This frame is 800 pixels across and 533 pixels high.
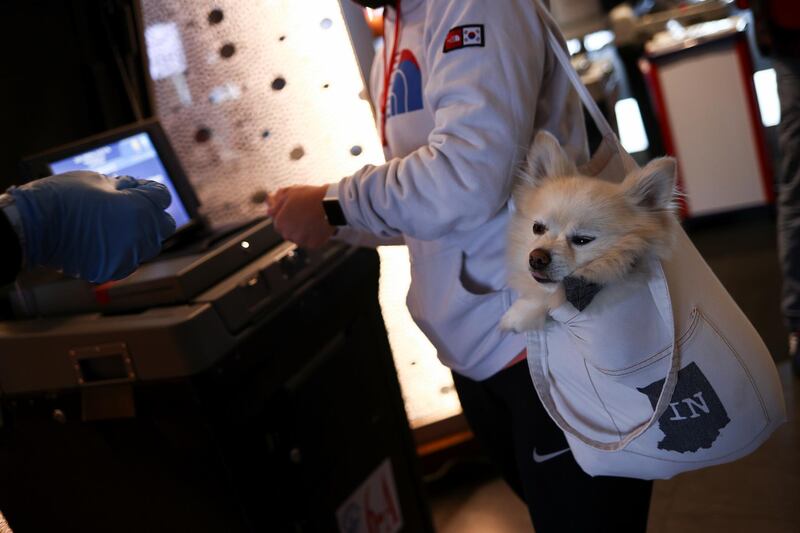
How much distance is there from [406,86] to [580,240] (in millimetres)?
374

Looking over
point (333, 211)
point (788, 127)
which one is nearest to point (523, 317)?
point (333, 211)

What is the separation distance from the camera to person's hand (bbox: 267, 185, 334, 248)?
122 cm

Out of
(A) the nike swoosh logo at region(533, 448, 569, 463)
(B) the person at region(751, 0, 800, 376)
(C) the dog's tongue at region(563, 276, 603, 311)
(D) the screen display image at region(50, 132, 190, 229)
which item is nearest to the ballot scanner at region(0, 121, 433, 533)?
(D) the screen display image at region(50, 132, 190, 229)

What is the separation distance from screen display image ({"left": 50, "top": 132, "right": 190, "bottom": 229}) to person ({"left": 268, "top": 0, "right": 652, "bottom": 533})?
1.21 ft

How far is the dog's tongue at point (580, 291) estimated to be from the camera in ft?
3.09

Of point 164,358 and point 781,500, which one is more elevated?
point 164,358

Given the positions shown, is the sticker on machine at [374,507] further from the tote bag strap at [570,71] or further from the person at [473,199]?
the tote bag strap at [570,71]

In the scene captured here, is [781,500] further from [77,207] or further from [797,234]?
[77,207]

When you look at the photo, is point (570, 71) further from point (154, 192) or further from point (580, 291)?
point (154, 192)

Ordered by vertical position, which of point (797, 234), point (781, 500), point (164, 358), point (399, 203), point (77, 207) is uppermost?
point (77, 207)

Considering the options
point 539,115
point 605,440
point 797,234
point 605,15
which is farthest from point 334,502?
point 605,15

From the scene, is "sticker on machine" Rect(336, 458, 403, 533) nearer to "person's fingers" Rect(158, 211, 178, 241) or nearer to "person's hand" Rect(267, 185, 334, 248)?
"person's hand" Rect(267, 185, 334, 248)

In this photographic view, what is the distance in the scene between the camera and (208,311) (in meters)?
1.28

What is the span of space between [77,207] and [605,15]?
4.37 m
